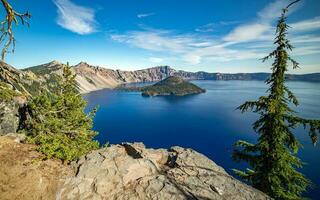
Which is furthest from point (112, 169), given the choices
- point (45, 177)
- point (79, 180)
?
point (45, 177)

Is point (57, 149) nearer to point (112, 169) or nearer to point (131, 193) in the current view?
point (112, 169)

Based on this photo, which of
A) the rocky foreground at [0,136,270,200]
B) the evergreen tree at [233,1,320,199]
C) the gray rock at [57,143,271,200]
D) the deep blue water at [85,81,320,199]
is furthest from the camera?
the deep blue water at [85,81,320,199]

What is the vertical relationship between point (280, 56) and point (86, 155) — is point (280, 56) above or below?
above

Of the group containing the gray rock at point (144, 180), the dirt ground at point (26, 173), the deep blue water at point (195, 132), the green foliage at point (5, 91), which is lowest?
the deep blue water at point (195, 132)

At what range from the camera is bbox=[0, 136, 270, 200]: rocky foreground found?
11.8 metres

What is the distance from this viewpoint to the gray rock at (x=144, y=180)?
12.0 m

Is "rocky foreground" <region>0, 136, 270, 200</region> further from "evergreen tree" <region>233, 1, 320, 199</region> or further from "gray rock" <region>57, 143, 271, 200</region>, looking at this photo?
"evergreen tree" <region>233, 1, 320, 199</region>

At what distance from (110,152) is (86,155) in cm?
161

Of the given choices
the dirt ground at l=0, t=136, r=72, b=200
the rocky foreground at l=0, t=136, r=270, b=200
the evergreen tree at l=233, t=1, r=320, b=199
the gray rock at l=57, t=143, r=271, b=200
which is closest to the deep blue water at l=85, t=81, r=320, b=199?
the evergreen tree at l=233, t=1, r=320, b=199

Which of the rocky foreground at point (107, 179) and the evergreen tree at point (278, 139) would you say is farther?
the evergreen tree at point (278, 139)

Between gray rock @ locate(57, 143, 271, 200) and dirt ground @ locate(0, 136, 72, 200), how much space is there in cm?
72

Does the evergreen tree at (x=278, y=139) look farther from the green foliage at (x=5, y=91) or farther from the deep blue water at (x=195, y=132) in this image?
the deep blue water at (x=195, y=132)

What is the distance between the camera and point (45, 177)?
12.4 metres

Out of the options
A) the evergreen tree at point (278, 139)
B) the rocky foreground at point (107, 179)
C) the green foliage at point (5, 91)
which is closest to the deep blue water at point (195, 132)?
the evergreen tree at point (278, 139)
